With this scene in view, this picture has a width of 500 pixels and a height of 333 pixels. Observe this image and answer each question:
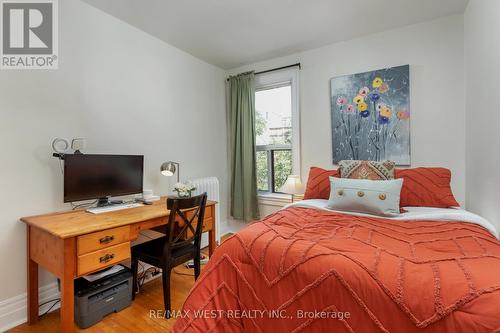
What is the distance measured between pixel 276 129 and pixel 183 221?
1891 mm

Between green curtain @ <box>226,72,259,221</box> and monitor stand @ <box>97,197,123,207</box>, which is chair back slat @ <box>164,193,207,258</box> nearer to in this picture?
monitor stand @ <box>97,197,123,207</box>

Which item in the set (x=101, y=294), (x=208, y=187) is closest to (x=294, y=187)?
(x=208, y=187)

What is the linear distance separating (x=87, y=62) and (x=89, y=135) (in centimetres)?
63

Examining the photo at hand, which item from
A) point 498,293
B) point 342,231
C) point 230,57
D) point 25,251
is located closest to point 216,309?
point 342,231

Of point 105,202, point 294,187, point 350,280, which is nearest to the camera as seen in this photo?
point 350,280

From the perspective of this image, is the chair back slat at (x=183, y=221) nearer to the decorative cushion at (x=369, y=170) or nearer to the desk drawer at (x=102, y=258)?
the desk drawer at (x=102, y=258)

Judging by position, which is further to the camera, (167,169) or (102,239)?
(167,169)

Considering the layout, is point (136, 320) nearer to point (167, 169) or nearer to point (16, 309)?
point (16, 309)

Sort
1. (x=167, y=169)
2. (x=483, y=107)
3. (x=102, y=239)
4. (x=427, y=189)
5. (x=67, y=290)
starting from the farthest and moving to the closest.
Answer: (x=167, y=169) < (x=427, y=189) < (x=483, y=107) < (x=102, y=239) < (x=67, y=290)

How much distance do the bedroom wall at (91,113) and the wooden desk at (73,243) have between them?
0.45 feet

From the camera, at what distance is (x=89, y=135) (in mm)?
2156

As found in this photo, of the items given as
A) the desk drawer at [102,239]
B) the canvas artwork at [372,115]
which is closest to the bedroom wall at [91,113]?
the desk drawer at [102,239]

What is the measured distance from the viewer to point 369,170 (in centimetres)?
217

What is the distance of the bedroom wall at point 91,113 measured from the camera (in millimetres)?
1754
